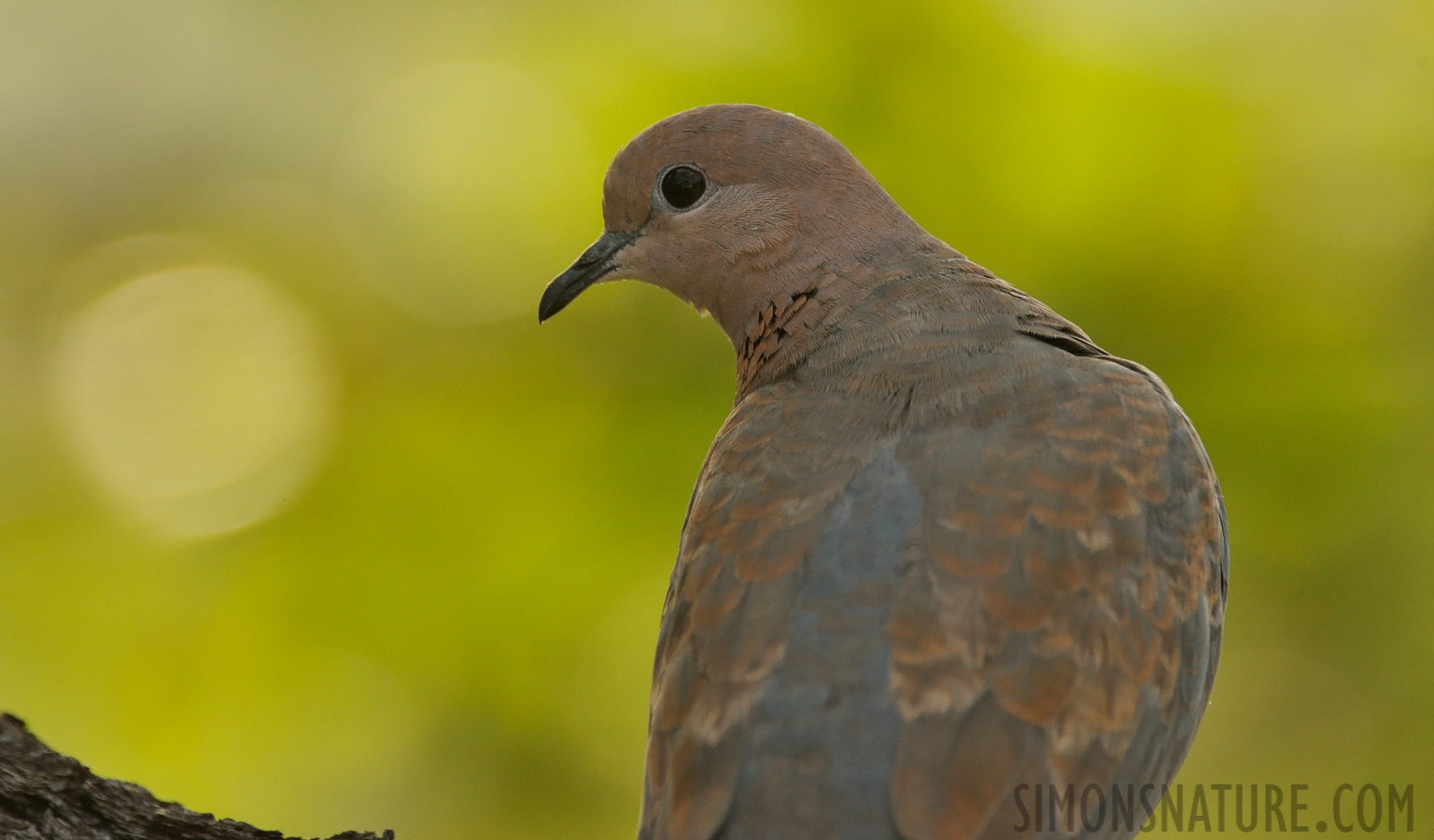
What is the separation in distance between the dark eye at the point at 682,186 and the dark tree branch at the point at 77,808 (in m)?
1.81

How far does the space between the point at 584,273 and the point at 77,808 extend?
6.07ft

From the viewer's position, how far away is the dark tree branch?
90.7 inches

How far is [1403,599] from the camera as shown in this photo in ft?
15.0

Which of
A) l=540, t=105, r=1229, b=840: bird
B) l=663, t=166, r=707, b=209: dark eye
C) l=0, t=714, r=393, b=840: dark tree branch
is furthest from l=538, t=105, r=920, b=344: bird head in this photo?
l=0, t=714, r=393, b=840: dark tree branch

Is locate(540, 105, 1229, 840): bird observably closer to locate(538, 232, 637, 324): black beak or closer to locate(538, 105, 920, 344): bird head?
locate(538, 105, 920, 344): bird head

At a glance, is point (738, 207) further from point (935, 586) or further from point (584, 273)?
point (935, 586)

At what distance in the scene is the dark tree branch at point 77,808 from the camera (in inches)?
90.7

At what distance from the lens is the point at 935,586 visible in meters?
2.26

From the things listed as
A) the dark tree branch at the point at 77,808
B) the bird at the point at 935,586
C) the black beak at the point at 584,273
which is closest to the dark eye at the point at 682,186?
the black beak at the point at 584,273

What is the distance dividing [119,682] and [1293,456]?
437cm

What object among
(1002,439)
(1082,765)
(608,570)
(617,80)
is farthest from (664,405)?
(1082,765)

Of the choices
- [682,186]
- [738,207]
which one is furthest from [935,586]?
[682,186]

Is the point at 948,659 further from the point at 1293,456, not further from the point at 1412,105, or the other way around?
the point at 1412,105

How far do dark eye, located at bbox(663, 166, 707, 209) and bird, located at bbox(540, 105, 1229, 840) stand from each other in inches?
22.4
